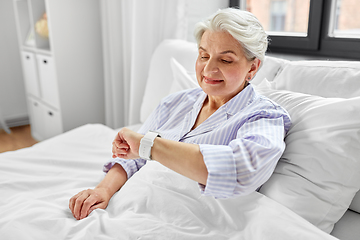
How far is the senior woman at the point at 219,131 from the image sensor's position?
2.40 feet

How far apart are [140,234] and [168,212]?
0.33ft

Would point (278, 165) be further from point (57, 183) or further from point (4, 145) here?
point (4, 145)

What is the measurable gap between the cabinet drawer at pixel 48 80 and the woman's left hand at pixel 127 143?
1.63 meters

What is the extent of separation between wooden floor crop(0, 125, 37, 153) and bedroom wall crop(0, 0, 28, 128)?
16 cm

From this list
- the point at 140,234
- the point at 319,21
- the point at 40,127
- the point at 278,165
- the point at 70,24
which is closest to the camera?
the point at 140,234

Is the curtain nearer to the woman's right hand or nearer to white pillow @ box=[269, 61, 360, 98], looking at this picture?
white pillow @ box=[269, 61, 360, 98]

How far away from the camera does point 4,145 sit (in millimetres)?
2881

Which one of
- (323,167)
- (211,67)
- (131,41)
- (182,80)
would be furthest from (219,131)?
(131,41)

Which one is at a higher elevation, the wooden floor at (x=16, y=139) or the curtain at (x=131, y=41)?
the curtain at (x=131, y=41)

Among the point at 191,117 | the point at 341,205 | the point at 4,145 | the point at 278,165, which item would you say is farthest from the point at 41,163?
the point at 4,145

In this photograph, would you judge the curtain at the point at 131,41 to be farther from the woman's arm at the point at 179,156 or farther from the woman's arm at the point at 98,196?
the woman's arm at the point at 179,156

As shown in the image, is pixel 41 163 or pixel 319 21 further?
pixel 319 21

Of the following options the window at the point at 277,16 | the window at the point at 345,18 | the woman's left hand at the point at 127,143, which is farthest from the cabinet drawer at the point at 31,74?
the window at the point at 345,18

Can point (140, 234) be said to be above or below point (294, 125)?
below
